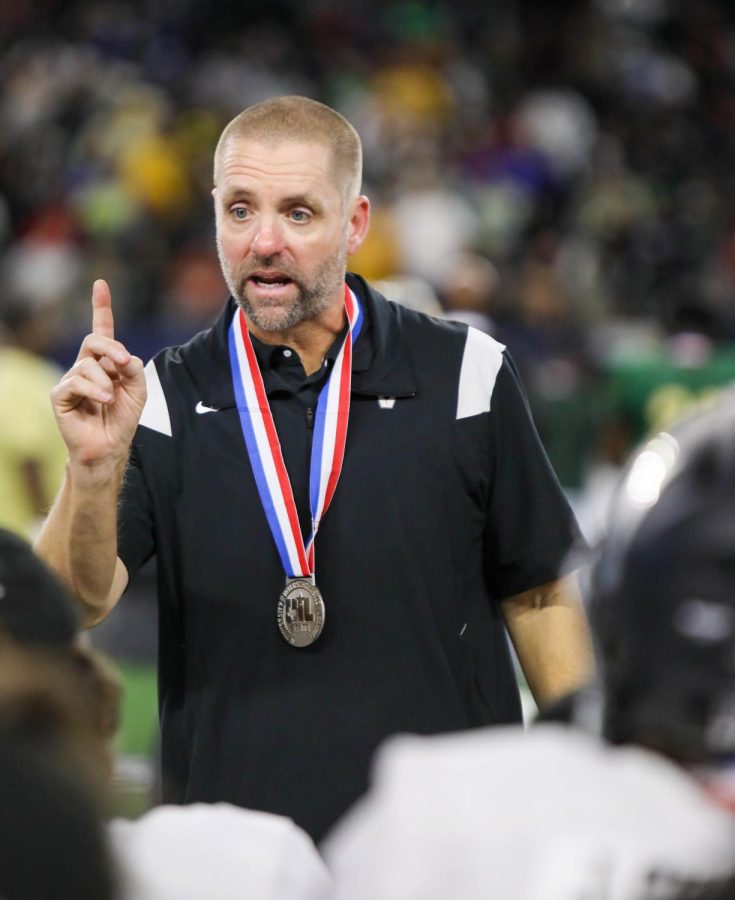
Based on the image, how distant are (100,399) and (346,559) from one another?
2.09 feet

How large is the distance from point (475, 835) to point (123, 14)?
17.2 metres

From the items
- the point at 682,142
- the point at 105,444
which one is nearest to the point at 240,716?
the point at 105,444

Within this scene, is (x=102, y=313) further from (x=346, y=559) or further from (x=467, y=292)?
(x=467, y=292)

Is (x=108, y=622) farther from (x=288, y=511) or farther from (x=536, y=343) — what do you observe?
(x=288, y=511)

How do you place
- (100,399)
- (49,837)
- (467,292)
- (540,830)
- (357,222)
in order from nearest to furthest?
(49,837), (540,830), (100,399), (357,222), (467,292)

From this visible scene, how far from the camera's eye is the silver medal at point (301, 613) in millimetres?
3520

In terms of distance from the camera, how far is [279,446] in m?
3.64

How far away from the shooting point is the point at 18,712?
1.52m

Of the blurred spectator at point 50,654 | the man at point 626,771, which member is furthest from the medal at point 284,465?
the man at point 626,771

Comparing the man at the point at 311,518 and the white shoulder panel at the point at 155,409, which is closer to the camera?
the man at the point at 311,518

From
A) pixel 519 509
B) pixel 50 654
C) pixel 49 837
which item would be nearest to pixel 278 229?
pixel 519 509

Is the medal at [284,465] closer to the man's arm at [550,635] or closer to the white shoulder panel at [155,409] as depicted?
the white shoulder panel at [155,409]

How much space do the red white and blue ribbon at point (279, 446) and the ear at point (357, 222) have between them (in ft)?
0.79

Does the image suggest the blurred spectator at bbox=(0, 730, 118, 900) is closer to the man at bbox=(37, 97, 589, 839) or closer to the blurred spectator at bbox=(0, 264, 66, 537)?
the man at bbox=(37, 97, 589, 839)
